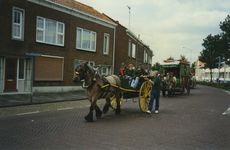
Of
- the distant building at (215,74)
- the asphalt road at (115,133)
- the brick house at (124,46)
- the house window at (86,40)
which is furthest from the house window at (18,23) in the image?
the distant building at (215,74)

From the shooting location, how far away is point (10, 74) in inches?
571

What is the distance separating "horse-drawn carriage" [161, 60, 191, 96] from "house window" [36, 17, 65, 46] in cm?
938

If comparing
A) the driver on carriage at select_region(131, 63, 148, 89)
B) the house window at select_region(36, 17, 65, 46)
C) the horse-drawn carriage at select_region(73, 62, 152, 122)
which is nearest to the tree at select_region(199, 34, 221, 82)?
the house window at select_region(36, 17, 65, 46)

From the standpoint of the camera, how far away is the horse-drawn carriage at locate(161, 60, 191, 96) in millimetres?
15992

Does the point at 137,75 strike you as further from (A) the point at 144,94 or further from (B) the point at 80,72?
(B) the point at 80,72

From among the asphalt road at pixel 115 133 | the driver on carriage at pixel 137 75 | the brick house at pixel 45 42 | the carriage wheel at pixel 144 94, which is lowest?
the asphalt road at pixel 115 133

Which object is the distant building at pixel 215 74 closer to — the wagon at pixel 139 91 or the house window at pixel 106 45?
the house window at pixel 106 45

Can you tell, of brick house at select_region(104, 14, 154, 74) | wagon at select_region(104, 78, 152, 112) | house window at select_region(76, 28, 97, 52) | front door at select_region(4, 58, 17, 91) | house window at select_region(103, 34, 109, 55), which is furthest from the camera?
brick house at select_region(104, 14, 154, 74)

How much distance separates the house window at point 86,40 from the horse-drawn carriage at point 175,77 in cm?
738

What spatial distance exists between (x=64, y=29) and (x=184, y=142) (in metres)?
15.4

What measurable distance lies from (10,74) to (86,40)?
319 inches

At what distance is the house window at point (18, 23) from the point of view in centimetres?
1435

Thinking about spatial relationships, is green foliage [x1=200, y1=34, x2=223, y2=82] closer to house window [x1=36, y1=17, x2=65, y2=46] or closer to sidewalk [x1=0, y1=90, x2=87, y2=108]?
house window [x1=36, y1=17, x2=65, y2=46]

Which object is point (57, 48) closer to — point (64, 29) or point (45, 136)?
point (64, 29)
